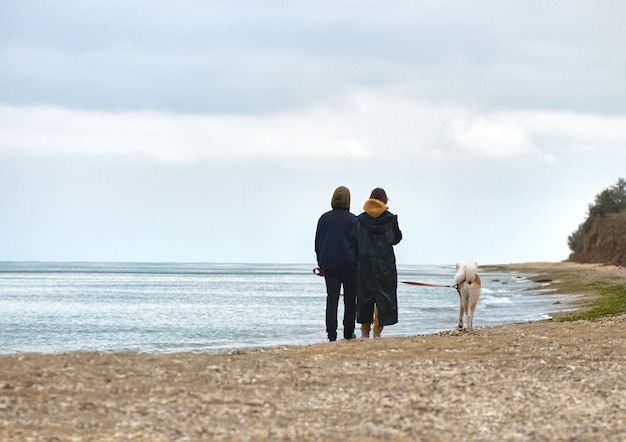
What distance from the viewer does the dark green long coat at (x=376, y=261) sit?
46.5 ft

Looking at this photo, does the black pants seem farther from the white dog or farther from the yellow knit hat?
the white dog

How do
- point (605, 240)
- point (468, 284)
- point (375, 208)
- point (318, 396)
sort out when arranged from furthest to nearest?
point (605, 240) < point (468, 284) < point (375, 208) < point (318, 396)

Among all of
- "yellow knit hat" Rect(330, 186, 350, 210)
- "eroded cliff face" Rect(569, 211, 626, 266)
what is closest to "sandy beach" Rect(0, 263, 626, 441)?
"yellow knit hat" Rect(330, 186, 350, 210)

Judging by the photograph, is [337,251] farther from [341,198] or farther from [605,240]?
[605,240]

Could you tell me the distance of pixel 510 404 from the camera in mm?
9234

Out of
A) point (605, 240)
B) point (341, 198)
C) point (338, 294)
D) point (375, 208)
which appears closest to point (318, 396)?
point (338, 294)

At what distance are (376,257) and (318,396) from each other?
5.04 metres

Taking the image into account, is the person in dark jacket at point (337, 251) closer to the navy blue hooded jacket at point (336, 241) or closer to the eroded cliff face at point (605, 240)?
the navy blue hooded jacket at point (336, 241)

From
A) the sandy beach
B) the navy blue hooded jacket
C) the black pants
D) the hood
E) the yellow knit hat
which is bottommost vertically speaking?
the sandy beach

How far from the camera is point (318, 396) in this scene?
9.38 meters

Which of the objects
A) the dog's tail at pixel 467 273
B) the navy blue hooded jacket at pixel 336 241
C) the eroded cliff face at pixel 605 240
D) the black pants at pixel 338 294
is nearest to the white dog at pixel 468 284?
the dog's tail at pixel 467 273

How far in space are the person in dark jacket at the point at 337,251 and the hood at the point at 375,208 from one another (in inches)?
13.6

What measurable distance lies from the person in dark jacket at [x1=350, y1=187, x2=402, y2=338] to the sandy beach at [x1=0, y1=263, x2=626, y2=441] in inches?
73.8

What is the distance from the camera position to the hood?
14110 mm
